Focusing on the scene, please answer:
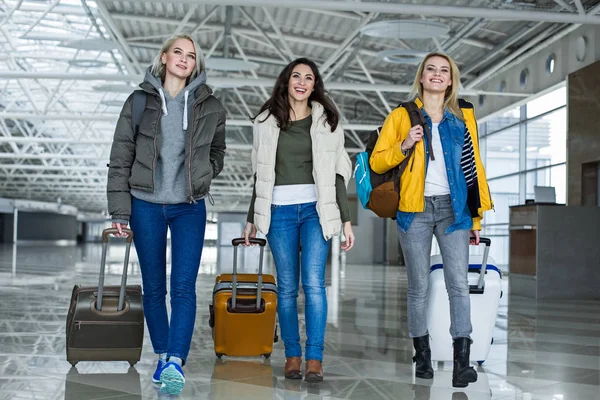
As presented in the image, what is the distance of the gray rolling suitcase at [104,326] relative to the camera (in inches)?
180

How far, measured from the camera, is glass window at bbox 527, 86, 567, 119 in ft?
64.8

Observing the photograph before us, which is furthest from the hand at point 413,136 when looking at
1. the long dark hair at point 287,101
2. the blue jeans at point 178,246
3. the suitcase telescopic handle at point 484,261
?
the blue jeans at point 178,246

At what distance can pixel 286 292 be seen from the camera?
471cm

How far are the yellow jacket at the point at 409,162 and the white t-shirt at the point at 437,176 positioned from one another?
5cm

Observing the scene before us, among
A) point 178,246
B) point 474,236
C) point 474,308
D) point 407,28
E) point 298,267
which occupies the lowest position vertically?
point 474,308

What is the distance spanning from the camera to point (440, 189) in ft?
15.0

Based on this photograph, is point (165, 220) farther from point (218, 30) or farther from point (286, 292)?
point (218, 30)

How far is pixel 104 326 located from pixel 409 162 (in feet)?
6.73

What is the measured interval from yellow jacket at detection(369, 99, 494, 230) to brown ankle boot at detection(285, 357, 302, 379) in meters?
1.11

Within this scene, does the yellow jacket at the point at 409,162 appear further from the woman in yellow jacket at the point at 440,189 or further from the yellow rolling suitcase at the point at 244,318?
the yellow rolling suitcase at the point at 244,318

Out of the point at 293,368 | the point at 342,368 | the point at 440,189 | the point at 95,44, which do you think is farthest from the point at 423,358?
the point at 95,44

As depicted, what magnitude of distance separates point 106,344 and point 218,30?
17.2 m

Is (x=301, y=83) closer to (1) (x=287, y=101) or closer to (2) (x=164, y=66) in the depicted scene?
(1) (x=287, y=101)

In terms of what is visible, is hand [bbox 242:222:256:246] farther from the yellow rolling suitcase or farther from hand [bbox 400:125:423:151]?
hand [bbox 400:125:423:151]
